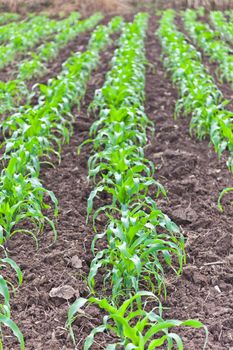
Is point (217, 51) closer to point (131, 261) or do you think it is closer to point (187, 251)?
point (187, 251)

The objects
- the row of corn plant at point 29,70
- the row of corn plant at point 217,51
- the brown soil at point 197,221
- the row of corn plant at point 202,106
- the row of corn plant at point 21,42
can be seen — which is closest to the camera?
the brown soil at point 197,221

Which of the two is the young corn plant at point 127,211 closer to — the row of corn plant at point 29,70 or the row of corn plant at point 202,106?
the row of corn plant at point 202,106

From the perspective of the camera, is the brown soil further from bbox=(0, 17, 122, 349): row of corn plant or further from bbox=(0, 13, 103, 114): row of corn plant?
bbox=(0, 13, 103, 114): row of corn plant

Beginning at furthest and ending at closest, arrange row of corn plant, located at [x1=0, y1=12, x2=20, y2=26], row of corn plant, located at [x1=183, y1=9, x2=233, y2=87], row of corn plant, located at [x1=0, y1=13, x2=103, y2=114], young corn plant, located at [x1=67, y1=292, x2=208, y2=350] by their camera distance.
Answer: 1. row of corn plant, located at [x1=0, y1=12, x2=20, y2=26]
2. row of corn plant, located at [x1=183, y1=9, x2=233, y2=87]
3. row of corn plant, located at [x1=0, y1=13, x2=103, y2=114]
4. young corn plant, located at [x1=67, y1=292, x2=208, y2=350]

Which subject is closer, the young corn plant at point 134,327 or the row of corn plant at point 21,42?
the young corn plant at point 134,327

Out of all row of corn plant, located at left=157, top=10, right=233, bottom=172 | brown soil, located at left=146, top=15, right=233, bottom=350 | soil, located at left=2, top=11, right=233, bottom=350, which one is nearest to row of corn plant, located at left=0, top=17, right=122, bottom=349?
→ soil, located at left=2, top=11, right=233, bottom=350

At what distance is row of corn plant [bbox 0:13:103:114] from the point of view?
7.13 m

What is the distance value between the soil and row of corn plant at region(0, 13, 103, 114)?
1.13m

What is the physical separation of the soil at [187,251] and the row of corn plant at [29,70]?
1.13m

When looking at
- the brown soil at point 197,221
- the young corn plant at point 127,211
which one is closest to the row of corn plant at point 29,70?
the young corn plant at point 127,211

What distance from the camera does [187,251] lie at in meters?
4.13

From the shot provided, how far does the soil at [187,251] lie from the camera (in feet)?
10.7

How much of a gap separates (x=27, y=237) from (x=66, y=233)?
28 centimetres

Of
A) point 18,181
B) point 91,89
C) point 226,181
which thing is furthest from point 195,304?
point 91,89
